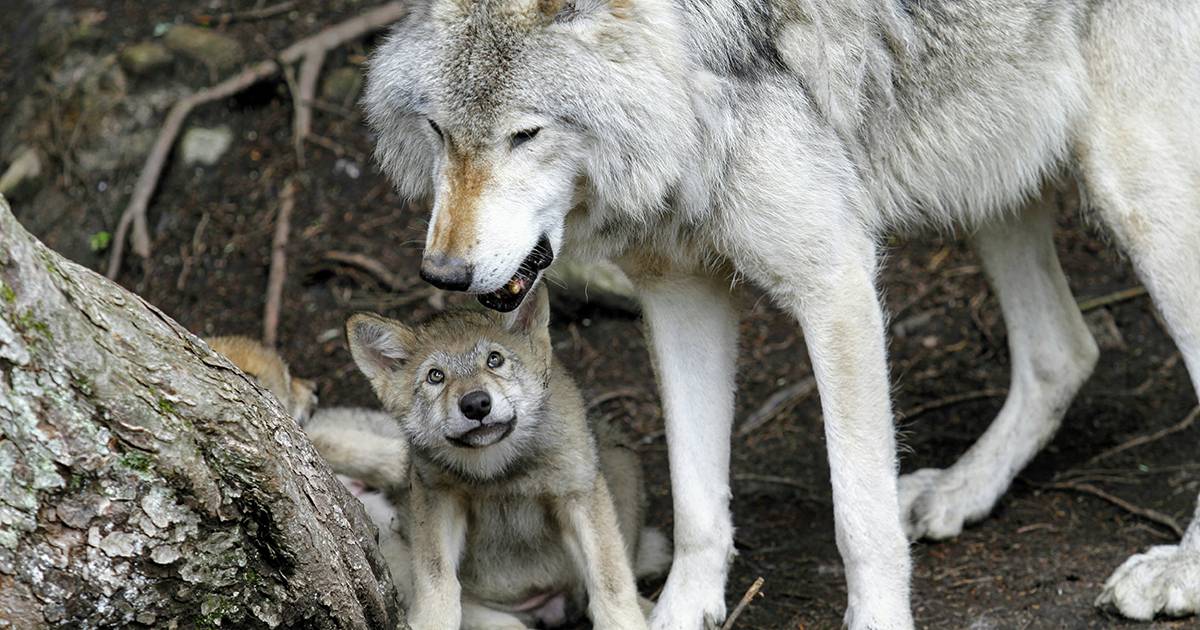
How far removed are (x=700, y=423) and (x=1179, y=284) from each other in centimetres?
172

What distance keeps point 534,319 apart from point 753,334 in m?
3.06

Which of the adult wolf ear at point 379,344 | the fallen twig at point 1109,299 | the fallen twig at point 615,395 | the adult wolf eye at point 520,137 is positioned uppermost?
the adult wolf eye at point 520,137

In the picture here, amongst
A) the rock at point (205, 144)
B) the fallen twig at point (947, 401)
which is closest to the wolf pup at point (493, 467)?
the fallen twig at point (947, 401)

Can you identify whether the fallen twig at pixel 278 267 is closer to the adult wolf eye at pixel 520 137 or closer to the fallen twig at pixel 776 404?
the fallen twig at pixel 776 404

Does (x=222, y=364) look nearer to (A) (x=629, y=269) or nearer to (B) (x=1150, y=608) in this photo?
(A) (x=629, y=269)

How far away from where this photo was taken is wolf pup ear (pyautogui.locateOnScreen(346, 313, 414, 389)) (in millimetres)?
4480

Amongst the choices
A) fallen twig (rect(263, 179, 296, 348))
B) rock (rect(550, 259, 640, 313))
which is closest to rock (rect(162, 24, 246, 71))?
fallen twig (rect(263, 179, 296, 348))

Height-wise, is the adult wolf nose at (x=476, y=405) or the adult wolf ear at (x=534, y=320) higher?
the adult wolf nose at (x=476, y=405)

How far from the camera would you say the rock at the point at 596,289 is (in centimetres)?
735

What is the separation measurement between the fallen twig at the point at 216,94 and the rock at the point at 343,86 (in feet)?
0.38

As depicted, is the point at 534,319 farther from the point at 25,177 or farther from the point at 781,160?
the point at 25,177

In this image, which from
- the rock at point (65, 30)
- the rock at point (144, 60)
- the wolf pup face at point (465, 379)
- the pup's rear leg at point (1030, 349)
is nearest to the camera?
the wolf pup face at point (465, 379)

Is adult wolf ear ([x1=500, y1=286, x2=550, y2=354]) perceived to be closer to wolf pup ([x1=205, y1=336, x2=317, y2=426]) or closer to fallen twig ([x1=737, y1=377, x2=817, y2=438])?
wolf pup ([x1=205, y1=336, x2=317, y2=426])

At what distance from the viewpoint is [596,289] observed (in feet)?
24.4
